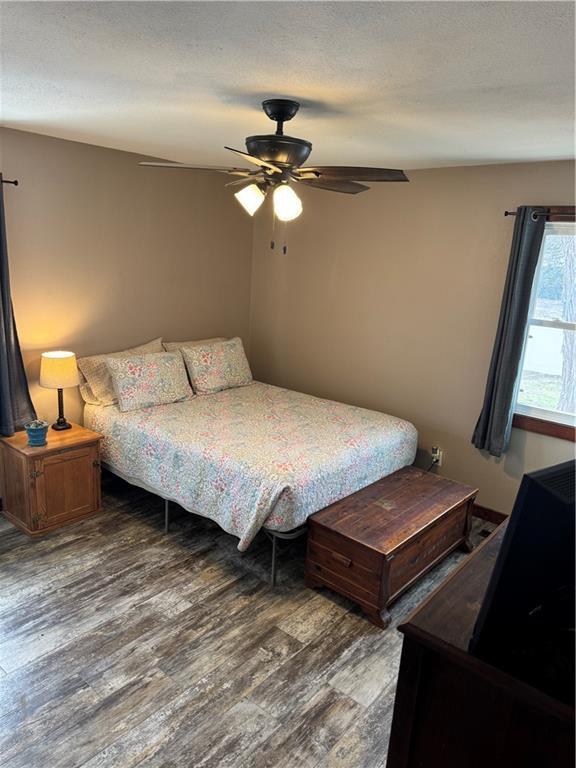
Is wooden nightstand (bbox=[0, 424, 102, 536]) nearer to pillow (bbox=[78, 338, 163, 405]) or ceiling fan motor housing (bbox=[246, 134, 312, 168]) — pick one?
pillow (bbox=[78, 338, 163, 405])

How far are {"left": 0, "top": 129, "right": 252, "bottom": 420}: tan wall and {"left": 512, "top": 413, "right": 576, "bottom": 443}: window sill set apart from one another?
2625 millimetres

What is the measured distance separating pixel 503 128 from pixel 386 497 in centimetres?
204

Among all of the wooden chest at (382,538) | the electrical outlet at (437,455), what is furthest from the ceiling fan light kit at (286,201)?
the electrical outlet at (437,455)

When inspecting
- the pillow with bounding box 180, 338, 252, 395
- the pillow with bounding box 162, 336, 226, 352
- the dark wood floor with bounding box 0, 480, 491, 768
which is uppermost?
the pillow with bounding box 162, 336, 226, 352

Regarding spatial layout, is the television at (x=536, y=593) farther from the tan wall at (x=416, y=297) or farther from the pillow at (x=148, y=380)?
the pillow at (x=148, y=380)

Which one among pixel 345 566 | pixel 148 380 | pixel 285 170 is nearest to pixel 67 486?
pixel 148 380

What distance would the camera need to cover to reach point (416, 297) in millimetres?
3982

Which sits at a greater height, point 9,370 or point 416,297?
point 416,297

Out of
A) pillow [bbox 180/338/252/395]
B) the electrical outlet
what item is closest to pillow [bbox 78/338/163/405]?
pillow [bbox 180/338/252/395]

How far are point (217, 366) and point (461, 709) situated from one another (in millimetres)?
3397

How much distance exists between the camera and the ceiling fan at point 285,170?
7.07ft

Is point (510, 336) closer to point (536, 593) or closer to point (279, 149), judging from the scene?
→ point (279, 149)

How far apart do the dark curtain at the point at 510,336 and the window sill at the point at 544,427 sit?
68 mm

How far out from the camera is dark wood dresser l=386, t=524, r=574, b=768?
1.07 metres
